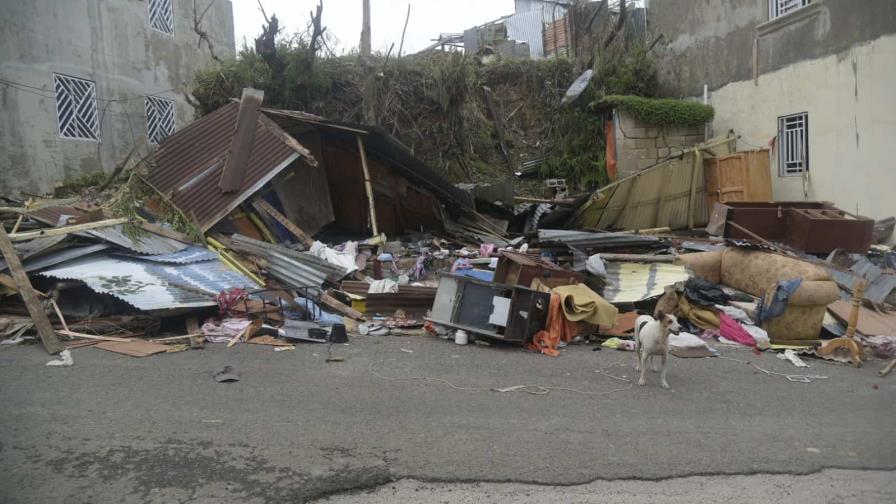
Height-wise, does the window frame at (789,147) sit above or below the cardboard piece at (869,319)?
above

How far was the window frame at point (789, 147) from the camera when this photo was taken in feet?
40.1

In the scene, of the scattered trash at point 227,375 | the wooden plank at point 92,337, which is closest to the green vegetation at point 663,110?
the scattered trash at point 227,375

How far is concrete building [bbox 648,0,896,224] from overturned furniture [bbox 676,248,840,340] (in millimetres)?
4251

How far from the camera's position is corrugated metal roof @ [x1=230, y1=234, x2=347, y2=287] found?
864 cm

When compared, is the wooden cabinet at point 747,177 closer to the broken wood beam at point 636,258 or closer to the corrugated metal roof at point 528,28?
the broken wood beam at point 636,258

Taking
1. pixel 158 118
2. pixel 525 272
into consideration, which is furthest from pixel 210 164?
pixel 158 118

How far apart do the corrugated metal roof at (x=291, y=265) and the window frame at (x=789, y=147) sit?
9.40 metres

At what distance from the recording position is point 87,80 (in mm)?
15289

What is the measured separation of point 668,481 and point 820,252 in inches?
292

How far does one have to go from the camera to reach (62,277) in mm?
7074

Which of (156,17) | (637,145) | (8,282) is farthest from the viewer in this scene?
(156,17)

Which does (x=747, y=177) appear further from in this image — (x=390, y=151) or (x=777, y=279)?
(x=390, y=151)

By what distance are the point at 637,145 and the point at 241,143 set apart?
8.72m

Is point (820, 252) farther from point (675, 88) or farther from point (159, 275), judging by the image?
point (159, 275)
